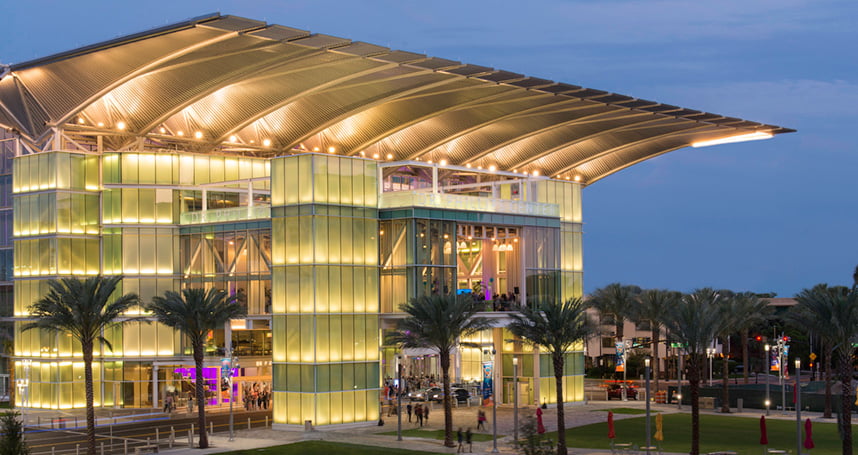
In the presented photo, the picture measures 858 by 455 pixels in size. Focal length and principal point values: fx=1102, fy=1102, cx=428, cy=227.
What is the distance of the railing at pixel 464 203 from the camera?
2440 inches

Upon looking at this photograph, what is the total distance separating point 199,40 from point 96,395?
23748mm

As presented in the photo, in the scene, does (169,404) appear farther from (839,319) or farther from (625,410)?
(839,319)

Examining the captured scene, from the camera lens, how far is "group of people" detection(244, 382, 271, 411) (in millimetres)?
68688

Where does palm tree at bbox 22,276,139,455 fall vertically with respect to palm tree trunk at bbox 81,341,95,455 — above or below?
above

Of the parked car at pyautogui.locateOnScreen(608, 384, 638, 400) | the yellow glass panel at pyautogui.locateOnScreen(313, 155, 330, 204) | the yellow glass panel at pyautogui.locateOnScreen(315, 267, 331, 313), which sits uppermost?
the yellow glass panel at pyautogui.locateOnScreen(313, 155, 330, 204)

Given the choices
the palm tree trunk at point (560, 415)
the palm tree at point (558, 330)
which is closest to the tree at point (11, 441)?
the palm tree trunk at point (560, 415)

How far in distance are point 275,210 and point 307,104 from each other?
18.1 meters

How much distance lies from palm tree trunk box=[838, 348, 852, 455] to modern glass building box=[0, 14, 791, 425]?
913 inches

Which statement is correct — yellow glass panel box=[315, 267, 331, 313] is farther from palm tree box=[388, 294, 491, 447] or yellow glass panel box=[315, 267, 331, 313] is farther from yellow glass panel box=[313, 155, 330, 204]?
palm tree box=[388, 294, 491, 447]

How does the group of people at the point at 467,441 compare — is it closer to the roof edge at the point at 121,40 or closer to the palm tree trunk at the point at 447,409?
the palm tree trunk at the point at 447,409

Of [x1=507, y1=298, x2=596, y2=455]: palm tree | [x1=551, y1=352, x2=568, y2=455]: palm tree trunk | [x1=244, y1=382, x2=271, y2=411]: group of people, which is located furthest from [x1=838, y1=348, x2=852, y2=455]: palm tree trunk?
[x1=244, y1=382, x2=271, y2=411]: group of people

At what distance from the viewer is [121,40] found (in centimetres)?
5959

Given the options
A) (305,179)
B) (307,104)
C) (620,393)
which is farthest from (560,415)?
(307,104)

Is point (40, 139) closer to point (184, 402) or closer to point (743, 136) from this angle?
point (184, 402)
